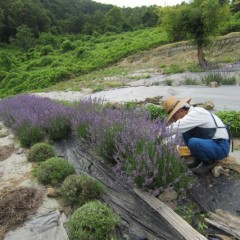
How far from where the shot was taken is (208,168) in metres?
3.48

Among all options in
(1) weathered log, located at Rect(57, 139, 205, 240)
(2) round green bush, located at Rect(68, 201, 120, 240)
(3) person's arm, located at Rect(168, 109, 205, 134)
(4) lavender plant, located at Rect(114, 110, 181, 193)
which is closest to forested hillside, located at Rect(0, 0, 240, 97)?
(3) person's arm, located at Rect(168, 109, 205, 134)

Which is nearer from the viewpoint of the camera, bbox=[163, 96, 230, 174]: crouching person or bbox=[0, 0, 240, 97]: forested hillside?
bbox=[163, 96, 230, 174]: crouching person

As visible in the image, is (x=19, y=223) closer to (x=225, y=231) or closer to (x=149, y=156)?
(x=149, y=156)

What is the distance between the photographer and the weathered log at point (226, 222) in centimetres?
246

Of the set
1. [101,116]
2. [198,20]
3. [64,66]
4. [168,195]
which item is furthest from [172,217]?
[64,66]

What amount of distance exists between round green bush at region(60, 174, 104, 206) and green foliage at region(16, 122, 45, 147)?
7.43 ft

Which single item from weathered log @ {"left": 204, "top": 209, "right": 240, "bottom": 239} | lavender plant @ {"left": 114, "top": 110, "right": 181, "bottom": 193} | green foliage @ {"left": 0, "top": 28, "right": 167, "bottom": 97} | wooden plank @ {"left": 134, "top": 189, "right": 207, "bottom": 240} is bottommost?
green foliage @ {"left": 0, "top": 28, "right": 167, "bottom": 97}

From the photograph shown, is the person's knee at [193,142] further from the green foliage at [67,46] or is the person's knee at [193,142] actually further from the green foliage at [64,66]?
the green foliage at [67,46]

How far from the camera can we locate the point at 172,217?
262 cm

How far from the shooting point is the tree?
14559 mm

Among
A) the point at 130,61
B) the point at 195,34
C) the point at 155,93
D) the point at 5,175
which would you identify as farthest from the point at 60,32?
the point at 5,175

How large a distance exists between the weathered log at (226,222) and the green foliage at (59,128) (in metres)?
3.13

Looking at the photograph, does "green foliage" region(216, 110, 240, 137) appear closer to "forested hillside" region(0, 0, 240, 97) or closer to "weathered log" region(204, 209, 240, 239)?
"weathered log" region(204, 209, 240, 239)

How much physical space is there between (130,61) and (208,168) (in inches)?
831
